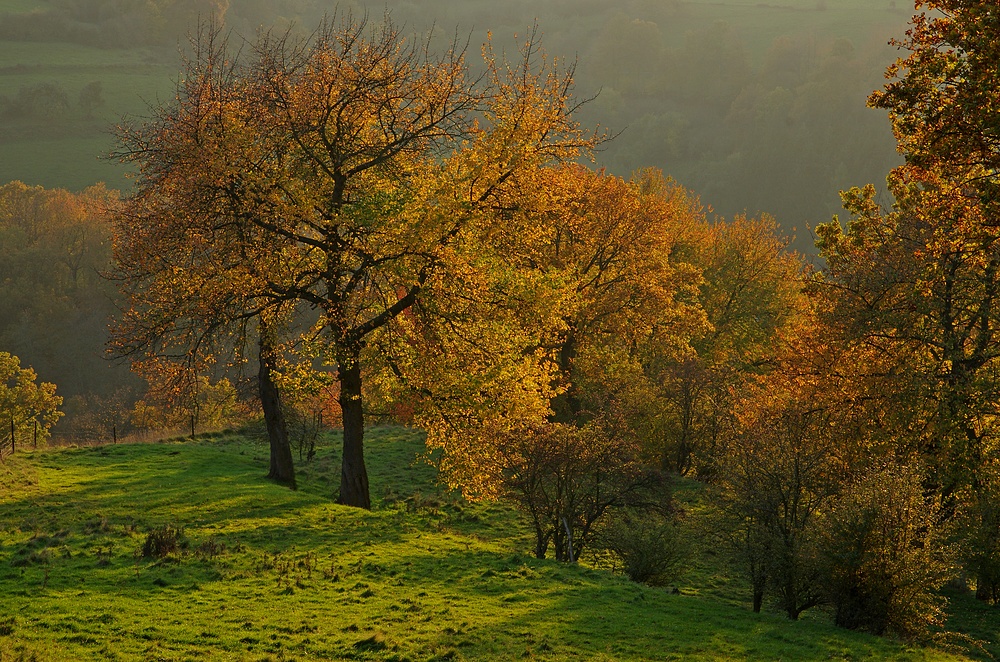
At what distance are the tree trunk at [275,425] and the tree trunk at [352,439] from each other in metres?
2.73

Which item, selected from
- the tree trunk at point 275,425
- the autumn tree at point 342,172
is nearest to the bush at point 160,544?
the autumn tree at point 342,172

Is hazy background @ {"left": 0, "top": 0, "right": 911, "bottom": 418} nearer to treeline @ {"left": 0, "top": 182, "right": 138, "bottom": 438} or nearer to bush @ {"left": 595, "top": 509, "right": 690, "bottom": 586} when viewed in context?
treeline @ {"left": 0, "top": 182, "right": 138, "bottom": 438}

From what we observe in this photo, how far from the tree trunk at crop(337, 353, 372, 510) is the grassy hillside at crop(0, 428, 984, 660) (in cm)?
89

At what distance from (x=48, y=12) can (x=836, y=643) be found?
229 metres

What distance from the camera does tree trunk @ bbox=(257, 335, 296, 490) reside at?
29812 mm

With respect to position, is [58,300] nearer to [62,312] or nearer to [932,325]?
[62,312]

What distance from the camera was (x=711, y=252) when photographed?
6600 cm

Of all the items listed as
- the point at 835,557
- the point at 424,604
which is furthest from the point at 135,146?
the point at 835,557

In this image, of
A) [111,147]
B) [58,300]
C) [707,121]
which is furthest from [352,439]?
[707,121]

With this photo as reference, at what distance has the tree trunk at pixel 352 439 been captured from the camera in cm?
2762

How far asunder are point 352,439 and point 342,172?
29.1 feet

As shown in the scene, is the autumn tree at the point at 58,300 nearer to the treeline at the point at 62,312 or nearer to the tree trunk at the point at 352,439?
the treeline at the point at 62,312

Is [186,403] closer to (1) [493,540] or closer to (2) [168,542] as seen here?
(2) [168,542]

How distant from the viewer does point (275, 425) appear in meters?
30.5
